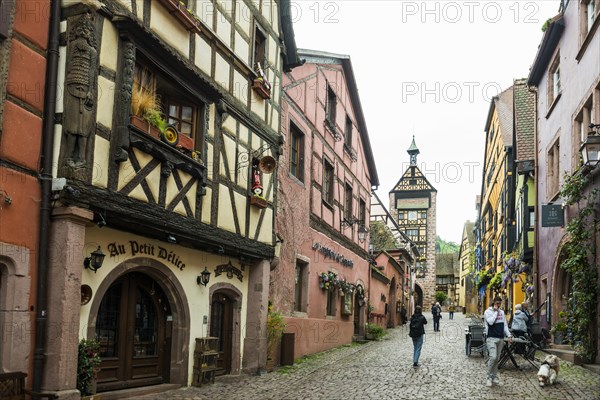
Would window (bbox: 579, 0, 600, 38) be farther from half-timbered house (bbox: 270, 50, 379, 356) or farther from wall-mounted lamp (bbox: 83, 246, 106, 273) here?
wall-mounted lamp (bbox: 83, 246, 106, 273)

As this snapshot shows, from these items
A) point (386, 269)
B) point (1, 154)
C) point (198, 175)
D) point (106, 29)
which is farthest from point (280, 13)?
point (386, 269)

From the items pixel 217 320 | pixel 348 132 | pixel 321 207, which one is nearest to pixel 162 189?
pixel 217 320

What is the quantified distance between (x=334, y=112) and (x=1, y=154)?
15115 mm

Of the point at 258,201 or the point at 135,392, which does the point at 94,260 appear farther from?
the point at 258,201

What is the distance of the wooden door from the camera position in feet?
41.6

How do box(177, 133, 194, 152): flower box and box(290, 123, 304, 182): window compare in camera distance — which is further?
box(290, 123, 304, 182): window

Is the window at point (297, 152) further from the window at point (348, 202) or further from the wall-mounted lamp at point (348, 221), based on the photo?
the window at point (348, 202)

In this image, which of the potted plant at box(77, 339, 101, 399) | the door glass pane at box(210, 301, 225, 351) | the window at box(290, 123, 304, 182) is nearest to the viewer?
the potted plant at box(77, 339, 101, 399)

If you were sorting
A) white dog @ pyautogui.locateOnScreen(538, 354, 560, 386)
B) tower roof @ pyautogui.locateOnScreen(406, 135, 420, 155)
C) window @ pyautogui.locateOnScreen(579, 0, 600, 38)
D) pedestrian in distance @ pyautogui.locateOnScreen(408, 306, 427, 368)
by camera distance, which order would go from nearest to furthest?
white dog @ pyautogui.locateOnScreen(538, 354, 560, 386)
pedestrian in distance @ pyautogui.locateOnScreen(408, 306, 427, 368)
window @ pyautogui.locateOnScreen(579, 0, 600, 38)
tower roof @ pyautogui.locateOnScreen(406, 135, 420, 155)

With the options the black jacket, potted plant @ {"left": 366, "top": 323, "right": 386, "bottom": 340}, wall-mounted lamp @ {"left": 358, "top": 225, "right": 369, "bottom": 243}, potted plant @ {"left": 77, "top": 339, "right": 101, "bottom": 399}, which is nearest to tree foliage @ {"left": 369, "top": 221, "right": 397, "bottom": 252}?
wall-mounted lamp @ {"left": 358, "top": 225, "right": 369, "bottom": 243}

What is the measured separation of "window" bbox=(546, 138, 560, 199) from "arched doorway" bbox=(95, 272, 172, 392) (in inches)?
459

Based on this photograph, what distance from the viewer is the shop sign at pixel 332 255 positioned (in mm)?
18819

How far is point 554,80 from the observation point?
762 inches

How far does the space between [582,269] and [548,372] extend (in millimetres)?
3556
